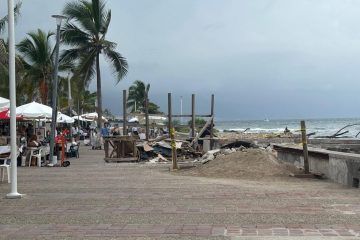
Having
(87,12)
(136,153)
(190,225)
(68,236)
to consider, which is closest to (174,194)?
(190,225)

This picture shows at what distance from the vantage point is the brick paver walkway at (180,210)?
286 inches

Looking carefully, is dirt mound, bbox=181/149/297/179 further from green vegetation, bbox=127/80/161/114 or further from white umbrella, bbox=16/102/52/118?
green vegetation, bbox=127/80/161/114

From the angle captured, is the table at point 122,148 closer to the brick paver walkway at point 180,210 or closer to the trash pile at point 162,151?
the trash pile at point 162,151

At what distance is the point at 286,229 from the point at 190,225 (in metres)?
1.31

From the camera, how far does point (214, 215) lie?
8484 millimetres

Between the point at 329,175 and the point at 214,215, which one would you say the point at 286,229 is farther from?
the point at 329,175

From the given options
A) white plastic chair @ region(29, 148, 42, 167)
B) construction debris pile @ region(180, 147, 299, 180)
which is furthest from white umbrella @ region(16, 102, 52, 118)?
construction debris pile @ region(180, 147, 299, 180)

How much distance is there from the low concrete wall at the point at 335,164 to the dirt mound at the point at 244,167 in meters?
0.67

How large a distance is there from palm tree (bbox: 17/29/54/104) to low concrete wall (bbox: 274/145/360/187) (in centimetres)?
2745

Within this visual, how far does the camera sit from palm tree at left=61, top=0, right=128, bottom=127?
37500mm

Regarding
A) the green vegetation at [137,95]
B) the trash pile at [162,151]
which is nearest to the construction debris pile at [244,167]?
the trash pile at [162,151]

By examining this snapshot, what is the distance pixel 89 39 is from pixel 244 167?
79.6 feet

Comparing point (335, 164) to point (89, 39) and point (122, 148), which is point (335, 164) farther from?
point (89, 39)

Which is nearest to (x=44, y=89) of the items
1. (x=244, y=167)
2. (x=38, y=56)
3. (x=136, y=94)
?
(x=38, y=56)
